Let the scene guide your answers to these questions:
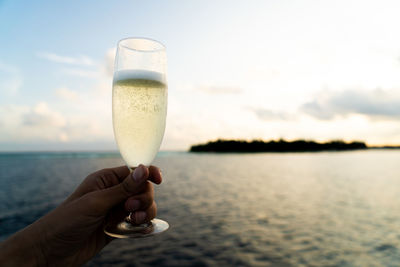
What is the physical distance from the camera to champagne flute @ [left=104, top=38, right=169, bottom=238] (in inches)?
62.7

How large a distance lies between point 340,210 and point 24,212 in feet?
37.9

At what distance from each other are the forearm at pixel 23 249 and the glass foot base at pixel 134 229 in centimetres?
42

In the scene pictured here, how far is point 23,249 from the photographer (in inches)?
64.6

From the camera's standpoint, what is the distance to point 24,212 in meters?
9.88

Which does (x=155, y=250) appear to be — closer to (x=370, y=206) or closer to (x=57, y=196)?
(x=57, y=196)

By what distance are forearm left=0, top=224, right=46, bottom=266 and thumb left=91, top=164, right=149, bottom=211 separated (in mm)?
433

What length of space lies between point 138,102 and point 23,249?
110 cm

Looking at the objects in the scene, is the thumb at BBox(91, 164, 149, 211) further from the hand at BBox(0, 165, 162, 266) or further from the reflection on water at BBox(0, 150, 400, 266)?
the reflection on water at BBox(0, 150, 400, 266)

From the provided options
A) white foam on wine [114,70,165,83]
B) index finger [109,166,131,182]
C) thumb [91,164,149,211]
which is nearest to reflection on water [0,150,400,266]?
index finger [109,166,131,182]

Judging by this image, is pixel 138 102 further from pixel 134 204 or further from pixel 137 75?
pixel 134 204

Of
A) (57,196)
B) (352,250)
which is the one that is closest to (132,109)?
(352,250)

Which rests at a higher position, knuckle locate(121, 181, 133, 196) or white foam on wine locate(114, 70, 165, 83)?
white foam on wine locate(114, 70, 165, 83)

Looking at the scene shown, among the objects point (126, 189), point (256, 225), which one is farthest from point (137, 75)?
point (256, 225)

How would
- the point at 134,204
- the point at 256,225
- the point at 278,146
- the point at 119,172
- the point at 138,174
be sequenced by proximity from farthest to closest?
the point at 278,146
the point at 256,225
the point at 119,172
the point at 134,204
the point at 138,174
